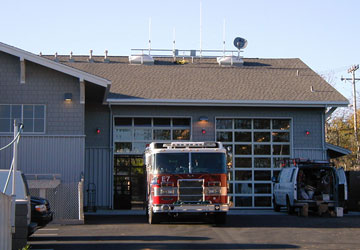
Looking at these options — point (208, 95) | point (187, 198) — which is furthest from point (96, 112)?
point (187, 198)

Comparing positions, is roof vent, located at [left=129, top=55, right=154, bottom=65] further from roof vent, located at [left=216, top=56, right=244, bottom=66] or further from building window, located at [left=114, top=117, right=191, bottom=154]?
building window, located at [left=114, top=117, right=191, bottom=154]

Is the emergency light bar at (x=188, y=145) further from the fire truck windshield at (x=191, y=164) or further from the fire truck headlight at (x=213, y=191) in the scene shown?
the fire truck headlight at (x=213, y=191)

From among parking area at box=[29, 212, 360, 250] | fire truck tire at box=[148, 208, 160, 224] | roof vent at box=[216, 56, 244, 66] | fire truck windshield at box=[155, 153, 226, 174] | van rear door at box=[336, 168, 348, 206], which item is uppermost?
roof vent at box=[216, 56, 244, 66]

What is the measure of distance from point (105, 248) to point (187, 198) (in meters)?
5.18

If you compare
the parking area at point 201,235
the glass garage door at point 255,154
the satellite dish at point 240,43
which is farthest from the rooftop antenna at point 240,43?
the parking area at point 201,235

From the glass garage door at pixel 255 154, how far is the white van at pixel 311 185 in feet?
9.54

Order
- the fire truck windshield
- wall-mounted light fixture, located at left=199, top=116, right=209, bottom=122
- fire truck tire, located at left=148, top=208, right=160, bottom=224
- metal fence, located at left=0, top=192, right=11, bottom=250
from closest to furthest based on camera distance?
metal fence, located at left=0, top=192, right=11, bottom=250 → the fire truck windshield → fire truck tire, located at left=148, top=208, right=160, bottom=224 → wall-mounted light fixture, located at left=199, top=116, right=209, bottom=122

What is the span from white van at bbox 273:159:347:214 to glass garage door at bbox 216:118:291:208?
2907 mm

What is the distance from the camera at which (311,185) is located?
82.7 ft

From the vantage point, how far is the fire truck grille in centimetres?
1850

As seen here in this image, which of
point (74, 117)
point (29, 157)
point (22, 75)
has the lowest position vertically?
point (29, 157)

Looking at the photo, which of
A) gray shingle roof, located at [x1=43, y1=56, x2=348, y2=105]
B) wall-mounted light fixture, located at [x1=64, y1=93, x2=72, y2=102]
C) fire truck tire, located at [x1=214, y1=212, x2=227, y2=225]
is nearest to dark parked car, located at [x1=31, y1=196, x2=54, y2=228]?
fire truck tire, located at [x1=214, y1=212, x2=227, y2=225]

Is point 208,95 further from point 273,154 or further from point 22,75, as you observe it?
point 22,75

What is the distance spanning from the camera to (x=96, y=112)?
27.7 m
